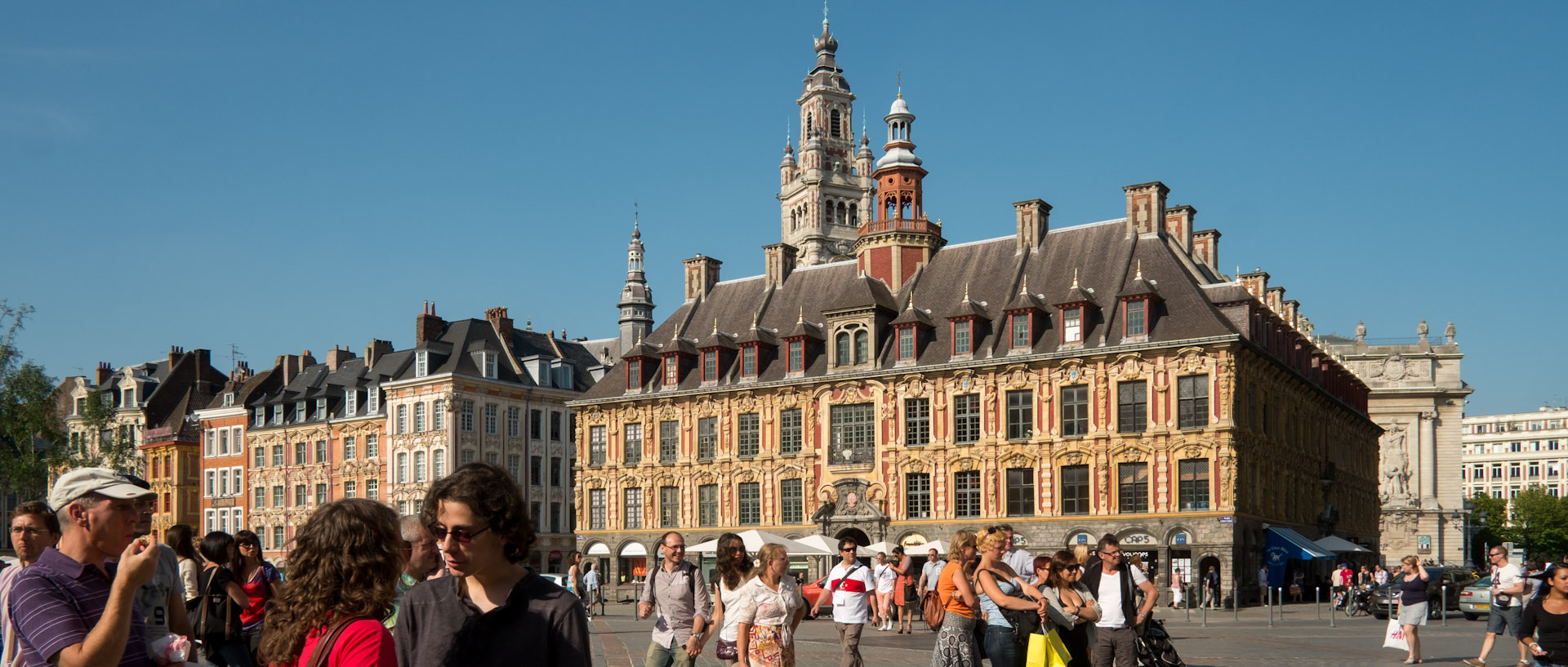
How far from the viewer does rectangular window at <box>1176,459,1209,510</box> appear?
1647 inches

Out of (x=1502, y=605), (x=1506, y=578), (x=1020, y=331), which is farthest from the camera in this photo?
(x=1020, y=331)

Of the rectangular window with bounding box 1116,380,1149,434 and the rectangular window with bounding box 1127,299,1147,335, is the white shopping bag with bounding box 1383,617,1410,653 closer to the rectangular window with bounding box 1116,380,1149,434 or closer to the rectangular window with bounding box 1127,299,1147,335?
the rectangular window with bounding box 1116,380,1149,434

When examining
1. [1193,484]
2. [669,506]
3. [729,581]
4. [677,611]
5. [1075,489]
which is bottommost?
[669,506]

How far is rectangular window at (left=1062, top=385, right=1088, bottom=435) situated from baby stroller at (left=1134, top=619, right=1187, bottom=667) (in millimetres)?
26399

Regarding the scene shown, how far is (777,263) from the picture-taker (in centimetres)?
5500

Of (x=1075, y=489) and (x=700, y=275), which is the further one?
(x=700, y=275)

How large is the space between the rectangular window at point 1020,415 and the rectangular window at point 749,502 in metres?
9.51

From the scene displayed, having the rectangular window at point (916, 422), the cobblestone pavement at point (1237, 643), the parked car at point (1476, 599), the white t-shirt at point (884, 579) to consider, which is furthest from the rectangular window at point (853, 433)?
the white t-shirt at point (884, 579)

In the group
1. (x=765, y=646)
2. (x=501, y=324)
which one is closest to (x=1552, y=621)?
(x=765, y=646)

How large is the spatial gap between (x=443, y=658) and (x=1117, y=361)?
132 ft

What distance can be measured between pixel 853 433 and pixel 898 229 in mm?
7731

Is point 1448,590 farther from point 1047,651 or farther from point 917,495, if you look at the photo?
point 1047,651

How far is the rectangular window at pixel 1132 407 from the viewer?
42.9 metres

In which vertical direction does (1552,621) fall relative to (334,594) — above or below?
below
